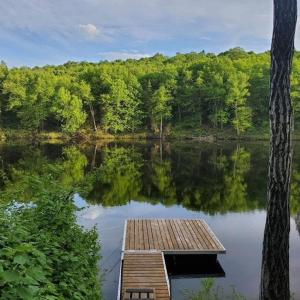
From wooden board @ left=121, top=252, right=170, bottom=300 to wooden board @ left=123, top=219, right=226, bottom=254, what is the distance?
769 millimetres

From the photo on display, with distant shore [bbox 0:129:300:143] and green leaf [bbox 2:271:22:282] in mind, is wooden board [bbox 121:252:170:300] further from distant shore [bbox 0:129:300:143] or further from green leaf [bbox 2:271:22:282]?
distant shore [bbox 0:129:300:143]

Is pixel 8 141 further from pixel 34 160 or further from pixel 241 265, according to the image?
pixel 241 265

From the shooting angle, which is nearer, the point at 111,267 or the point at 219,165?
the point at 111,267

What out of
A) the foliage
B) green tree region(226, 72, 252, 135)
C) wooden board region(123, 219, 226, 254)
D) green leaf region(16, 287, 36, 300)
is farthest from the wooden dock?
green tree region(226, 72, 252, 135)

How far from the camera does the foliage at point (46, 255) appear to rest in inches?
134

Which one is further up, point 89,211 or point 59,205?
point 59,205

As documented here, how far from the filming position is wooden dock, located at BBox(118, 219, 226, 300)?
1015cm

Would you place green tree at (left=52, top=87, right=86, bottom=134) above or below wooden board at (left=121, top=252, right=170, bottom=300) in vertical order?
above

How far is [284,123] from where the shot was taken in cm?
545

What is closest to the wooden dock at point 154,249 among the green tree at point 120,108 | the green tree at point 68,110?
the green tree at point 68,110

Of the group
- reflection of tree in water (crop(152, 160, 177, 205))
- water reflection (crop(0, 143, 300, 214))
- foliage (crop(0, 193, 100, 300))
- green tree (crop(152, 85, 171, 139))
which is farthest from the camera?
green tree (crop(152, 85, 171, 139))

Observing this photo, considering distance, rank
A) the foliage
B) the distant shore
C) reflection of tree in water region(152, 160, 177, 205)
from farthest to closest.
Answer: the distant shore → reflection of tree in water region(152, 160, 177, 205) → the foliage

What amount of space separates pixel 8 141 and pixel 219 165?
37760mm

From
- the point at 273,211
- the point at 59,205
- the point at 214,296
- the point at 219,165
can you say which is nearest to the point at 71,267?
the point at 59,205
